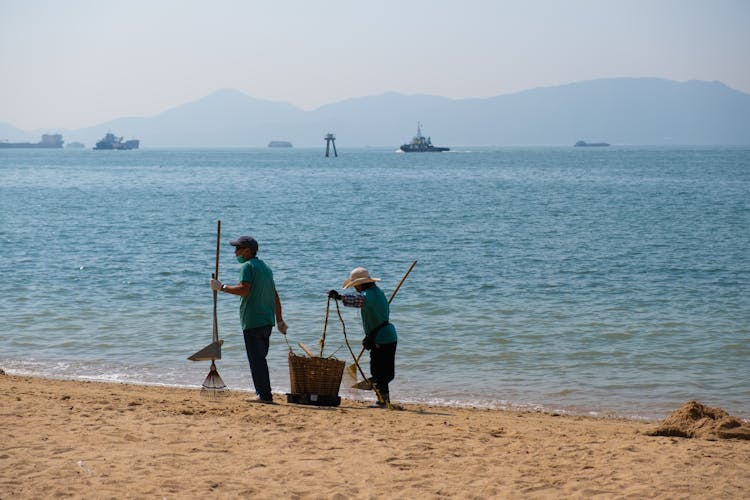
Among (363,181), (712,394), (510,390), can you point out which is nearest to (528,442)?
(510,390)

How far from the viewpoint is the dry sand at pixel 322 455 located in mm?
6305

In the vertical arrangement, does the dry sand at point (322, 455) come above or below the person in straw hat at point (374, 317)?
below

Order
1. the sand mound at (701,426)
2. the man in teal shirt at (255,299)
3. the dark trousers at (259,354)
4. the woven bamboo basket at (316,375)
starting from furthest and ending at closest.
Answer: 1. the woven bamboo basket at (316,375)
2. the dark trousers at (259,354)
3. the man in teal shirt at (255,299)
4. the sand mound at (701,426)

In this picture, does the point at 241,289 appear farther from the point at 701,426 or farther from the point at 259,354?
the point at 701,426

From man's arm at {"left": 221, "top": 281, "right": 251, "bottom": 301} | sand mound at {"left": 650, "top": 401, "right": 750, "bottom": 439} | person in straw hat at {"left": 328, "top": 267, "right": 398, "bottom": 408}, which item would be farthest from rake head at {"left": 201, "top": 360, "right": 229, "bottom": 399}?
sand mound at {"left": 650, "top": 401, "right": 750, "bottom": 439}

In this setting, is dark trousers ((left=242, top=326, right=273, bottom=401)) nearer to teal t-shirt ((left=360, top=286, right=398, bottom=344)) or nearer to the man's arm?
the man's arm

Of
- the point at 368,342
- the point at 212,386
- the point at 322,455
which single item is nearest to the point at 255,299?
the point at 212,386

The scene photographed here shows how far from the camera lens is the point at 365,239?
103 feet

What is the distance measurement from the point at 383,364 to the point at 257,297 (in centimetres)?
157

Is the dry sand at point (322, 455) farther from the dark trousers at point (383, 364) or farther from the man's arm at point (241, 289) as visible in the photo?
the man's arm at point (241, 289)

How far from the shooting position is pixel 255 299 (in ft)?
29.7

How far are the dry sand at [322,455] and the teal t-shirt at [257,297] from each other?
0.83 metres

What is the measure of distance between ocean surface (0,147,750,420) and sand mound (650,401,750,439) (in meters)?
1.65

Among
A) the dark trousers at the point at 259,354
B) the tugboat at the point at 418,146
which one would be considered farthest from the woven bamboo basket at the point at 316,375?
the tugboat at the point at 418,146
